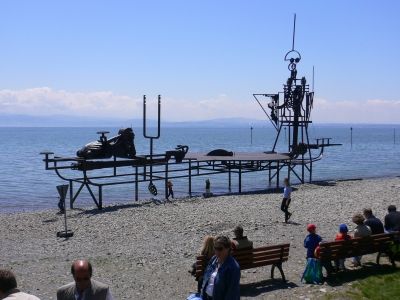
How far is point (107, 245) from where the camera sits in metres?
13.3

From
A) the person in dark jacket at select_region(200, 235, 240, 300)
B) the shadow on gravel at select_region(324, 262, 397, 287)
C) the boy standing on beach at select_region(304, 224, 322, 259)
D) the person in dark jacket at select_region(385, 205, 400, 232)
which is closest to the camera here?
the person in dark jacket at select_region(200, 235, 240, 300)

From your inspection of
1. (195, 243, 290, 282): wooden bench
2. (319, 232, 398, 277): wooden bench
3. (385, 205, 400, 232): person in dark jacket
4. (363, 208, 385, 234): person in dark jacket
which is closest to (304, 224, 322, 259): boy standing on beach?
(319, 232, 398, 277): wooden bench

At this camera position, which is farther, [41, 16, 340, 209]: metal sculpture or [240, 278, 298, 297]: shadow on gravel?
[41, 16, 340, 209]: metal sculpture

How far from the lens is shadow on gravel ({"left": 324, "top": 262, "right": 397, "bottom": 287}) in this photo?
30.1 feet

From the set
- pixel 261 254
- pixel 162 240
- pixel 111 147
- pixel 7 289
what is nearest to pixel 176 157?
A: pixel 111 147

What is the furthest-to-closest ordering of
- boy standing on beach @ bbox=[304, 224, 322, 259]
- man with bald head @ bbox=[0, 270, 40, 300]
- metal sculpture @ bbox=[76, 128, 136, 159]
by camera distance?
metal sculpture @ bbox=[76, 128, 136, 159] < boy standing on beach @ bbox=[304, 224, 322, 259] < man with bald head @ bbox=[0, 270, 40, 300]

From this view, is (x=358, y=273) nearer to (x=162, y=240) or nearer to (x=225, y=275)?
(x=225, y=275)

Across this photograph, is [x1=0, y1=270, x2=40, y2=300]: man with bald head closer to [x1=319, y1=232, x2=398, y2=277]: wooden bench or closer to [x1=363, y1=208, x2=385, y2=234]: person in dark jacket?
[x1=319, y1=232, x2=398, y2=277]: wooden bench

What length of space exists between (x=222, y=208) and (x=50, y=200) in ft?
50.7

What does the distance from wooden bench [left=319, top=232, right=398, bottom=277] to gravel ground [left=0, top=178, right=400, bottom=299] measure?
0.39m

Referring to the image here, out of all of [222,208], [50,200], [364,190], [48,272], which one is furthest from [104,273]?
[50,200]

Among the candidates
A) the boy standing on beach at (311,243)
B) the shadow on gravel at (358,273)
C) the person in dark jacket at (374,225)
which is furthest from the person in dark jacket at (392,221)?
the boy standing on beach at (311,243)

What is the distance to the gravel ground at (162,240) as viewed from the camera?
9328 mm

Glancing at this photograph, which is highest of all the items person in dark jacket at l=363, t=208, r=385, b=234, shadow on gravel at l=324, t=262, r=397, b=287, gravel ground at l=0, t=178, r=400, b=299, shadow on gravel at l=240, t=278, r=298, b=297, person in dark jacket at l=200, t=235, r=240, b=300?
person in dark jacket at l=200, t=235, r=240, b=300
